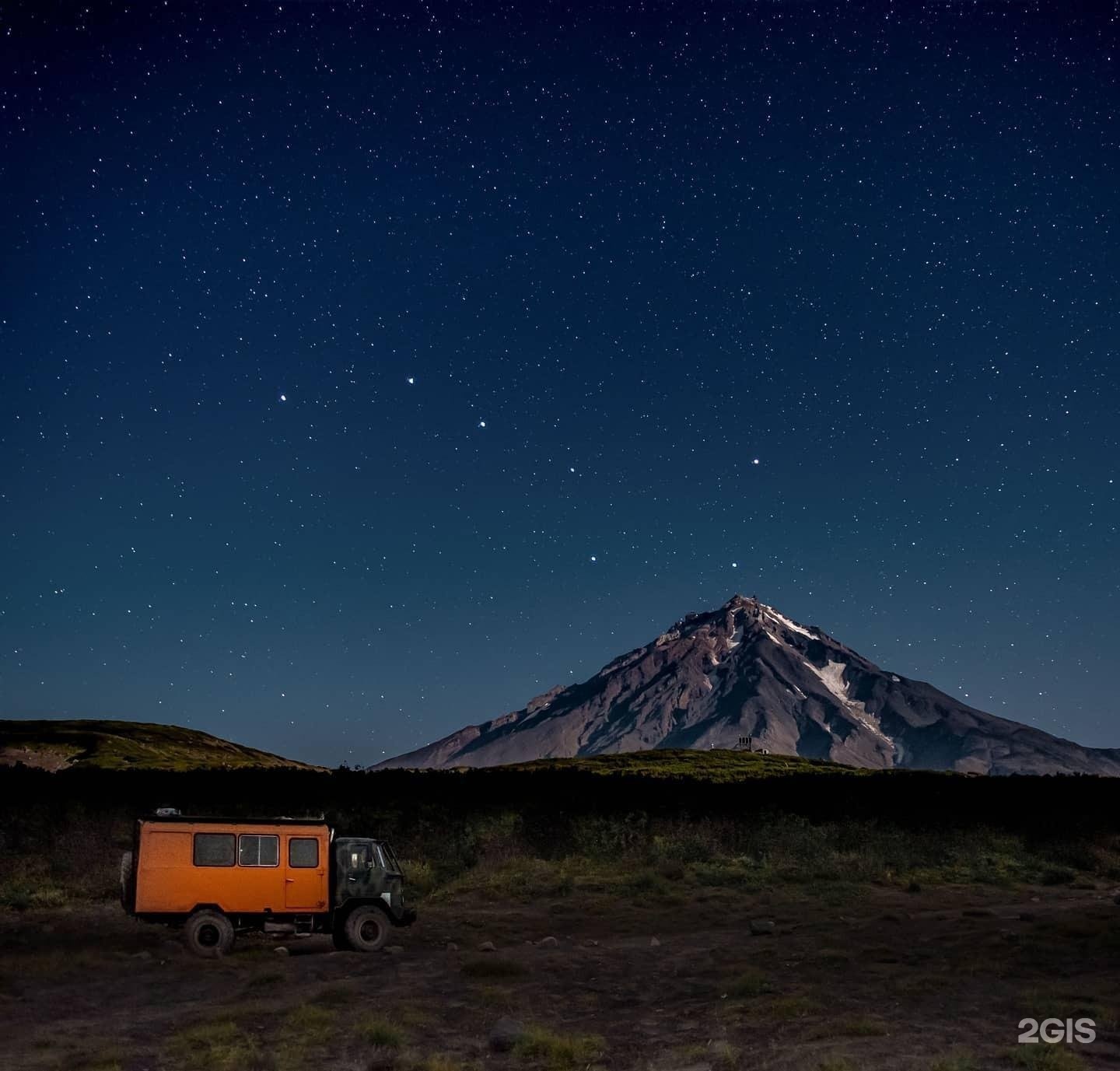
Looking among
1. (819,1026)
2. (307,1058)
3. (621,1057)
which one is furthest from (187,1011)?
(819,1026)

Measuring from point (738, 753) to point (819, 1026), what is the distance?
127344 mm

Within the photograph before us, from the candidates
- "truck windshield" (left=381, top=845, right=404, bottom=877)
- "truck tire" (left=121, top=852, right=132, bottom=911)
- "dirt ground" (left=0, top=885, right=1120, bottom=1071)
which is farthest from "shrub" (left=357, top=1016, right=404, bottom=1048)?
"truck tire" (left=121, top=852, right=132, bottom=911)

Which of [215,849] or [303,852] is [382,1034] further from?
[215,849]

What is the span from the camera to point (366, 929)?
1959cm

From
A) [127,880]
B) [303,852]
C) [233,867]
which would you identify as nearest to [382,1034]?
[303,852]

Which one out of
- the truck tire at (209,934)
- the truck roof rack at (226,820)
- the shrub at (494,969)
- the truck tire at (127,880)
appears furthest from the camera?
the truck roof rack at (226,820)

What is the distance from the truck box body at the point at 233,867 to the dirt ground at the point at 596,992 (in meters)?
1.00

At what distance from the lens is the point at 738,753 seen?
135 meters

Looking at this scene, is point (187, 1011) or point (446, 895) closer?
point (187, 1011)

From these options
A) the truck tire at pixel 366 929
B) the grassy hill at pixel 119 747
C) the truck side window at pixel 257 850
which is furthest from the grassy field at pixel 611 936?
the grassy hill at pixel 119 747

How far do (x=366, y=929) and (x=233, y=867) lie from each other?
2.94 metres

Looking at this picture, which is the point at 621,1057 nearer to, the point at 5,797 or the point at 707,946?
the point at 707,946
